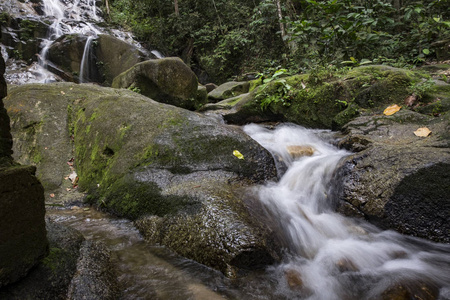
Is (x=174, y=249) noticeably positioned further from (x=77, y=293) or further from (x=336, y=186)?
(x=336, y=186)

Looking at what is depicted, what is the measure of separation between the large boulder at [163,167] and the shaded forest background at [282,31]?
193 inches

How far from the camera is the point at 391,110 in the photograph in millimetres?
4980

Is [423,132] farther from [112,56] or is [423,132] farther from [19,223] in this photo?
[112,56]

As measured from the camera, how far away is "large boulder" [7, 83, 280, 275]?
2.45m

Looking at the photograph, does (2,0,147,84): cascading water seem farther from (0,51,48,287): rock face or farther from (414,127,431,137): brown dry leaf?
(414,127,431,137): brown dry leaf

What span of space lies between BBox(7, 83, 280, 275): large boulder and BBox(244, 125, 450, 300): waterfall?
32 cm

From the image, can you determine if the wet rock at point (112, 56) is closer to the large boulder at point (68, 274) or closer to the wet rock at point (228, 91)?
the wet rock at point (228, 91)

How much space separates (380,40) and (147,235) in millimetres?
9153

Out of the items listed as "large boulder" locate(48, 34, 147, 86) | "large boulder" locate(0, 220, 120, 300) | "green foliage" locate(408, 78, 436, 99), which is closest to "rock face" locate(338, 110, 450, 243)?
"green foliage" locate(408, 78, 436, 99)

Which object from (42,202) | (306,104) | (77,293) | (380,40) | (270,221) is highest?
(380,40)

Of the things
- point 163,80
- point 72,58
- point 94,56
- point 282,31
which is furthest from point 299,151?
point 72,58

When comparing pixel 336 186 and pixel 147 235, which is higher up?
pixel 336 186

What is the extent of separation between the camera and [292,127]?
21.2ft

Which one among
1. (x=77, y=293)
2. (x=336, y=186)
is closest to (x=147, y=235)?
(x=77, y=293)
